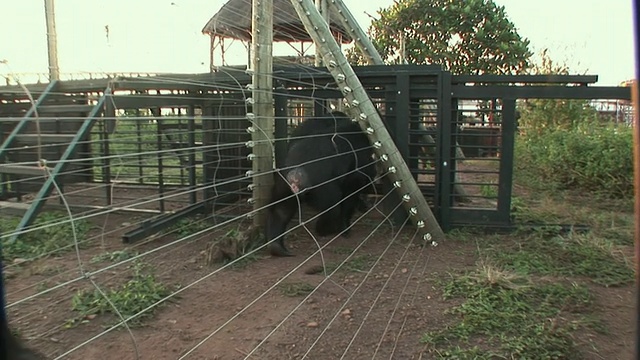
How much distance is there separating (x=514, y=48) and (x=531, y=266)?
1475 centimetres

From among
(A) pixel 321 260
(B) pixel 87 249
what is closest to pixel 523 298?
(A) pixel 321 260

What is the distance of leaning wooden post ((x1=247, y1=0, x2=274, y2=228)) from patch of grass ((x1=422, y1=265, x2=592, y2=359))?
1835mm


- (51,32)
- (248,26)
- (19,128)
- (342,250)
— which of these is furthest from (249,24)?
(342,250)

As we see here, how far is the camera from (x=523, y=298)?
11.6 feet

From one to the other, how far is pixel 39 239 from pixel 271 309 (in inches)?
117

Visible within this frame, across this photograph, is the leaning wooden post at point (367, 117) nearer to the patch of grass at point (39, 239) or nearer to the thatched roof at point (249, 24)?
the patch of grass at point (39, 239)

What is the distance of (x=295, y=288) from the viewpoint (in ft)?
12.4

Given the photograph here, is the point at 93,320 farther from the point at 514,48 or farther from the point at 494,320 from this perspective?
the point at 514,48

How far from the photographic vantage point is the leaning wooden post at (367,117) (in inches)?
179

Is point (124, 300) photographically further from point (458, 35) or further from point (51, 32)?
point (458, 35)

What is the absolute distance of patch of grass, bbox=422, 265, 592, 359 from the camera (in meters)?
2.77

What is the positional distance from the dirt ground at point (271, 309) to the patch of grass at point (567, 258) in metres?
0.25

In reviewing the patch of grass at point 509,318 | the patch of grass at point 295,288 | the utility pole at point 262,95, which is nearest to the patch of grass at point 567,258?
the patch of grass at point 509,318

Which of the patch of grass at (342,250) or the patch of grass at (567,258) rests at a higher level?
the patch of grass at (567,258)
